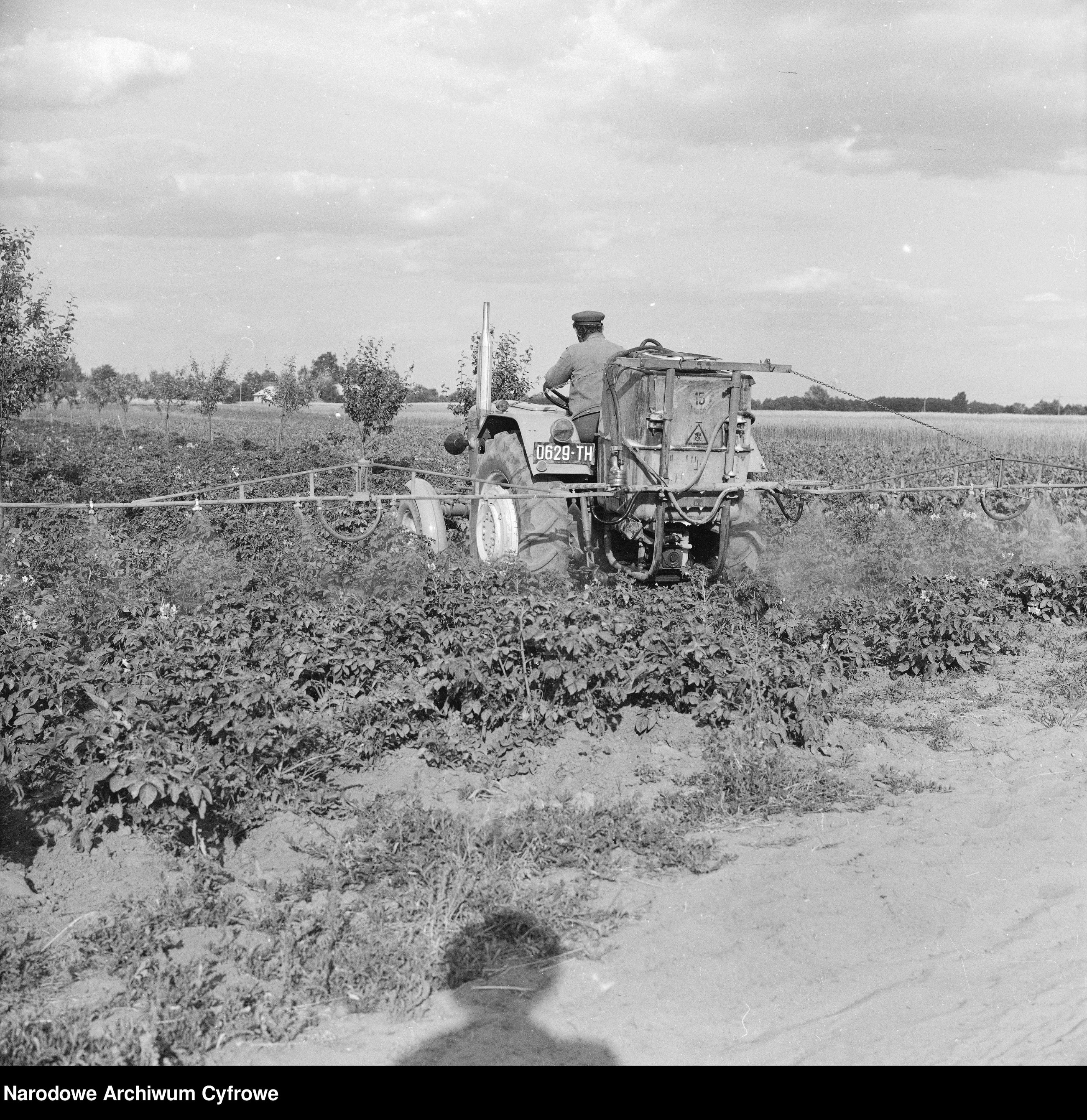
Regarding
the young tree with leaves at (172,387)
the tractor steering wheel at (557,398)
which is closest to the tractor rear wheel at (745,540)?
the tractor steering wheel at (557,398)

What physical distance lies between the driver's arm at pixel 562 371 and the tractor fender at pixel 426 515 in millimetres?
1440

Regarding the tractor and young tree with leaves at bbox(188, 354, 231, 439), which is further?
young tree with leaves at bbox(188, 354, 231, 439)

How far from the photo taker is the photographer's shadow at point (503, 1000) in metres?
3.01

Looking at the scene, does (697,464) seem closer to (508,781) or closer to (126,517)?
(508,781)

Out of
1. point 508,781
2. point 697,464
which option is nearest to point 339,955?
point 508,781

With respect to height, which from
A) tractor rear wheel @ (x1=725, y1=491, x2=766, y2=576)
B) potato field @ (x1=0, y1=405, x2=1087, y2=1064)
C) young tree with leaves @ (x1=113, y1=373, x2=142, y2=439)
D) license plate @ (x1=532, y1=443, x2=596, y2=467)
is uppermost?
young tree with leaves @ (x1=113, y1=373, x2=142, y2=439)

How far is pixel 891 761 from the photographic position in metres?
5.32

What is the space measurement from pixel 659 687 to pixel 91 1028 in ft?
10.1

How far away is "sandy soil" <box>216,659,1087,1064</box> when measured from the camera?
3066 millimetres

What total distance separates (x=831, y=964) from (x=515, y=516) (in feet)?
17.2

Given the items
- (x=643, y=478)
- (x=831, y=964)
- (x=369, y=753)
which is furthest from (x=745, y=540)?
(x=831, y=964)

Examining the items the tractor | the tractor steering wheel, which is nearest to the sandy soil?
the tractor

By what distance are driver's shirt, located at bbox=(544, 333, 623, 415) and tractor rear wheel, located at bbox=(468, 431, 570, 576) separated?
627 millimetres

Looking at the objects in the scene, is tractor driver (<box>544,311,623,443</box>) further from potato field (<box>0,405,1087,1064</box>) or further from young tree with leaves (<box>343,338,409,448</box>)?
young tree with leaves (<box>343,338,409,448</box>)
